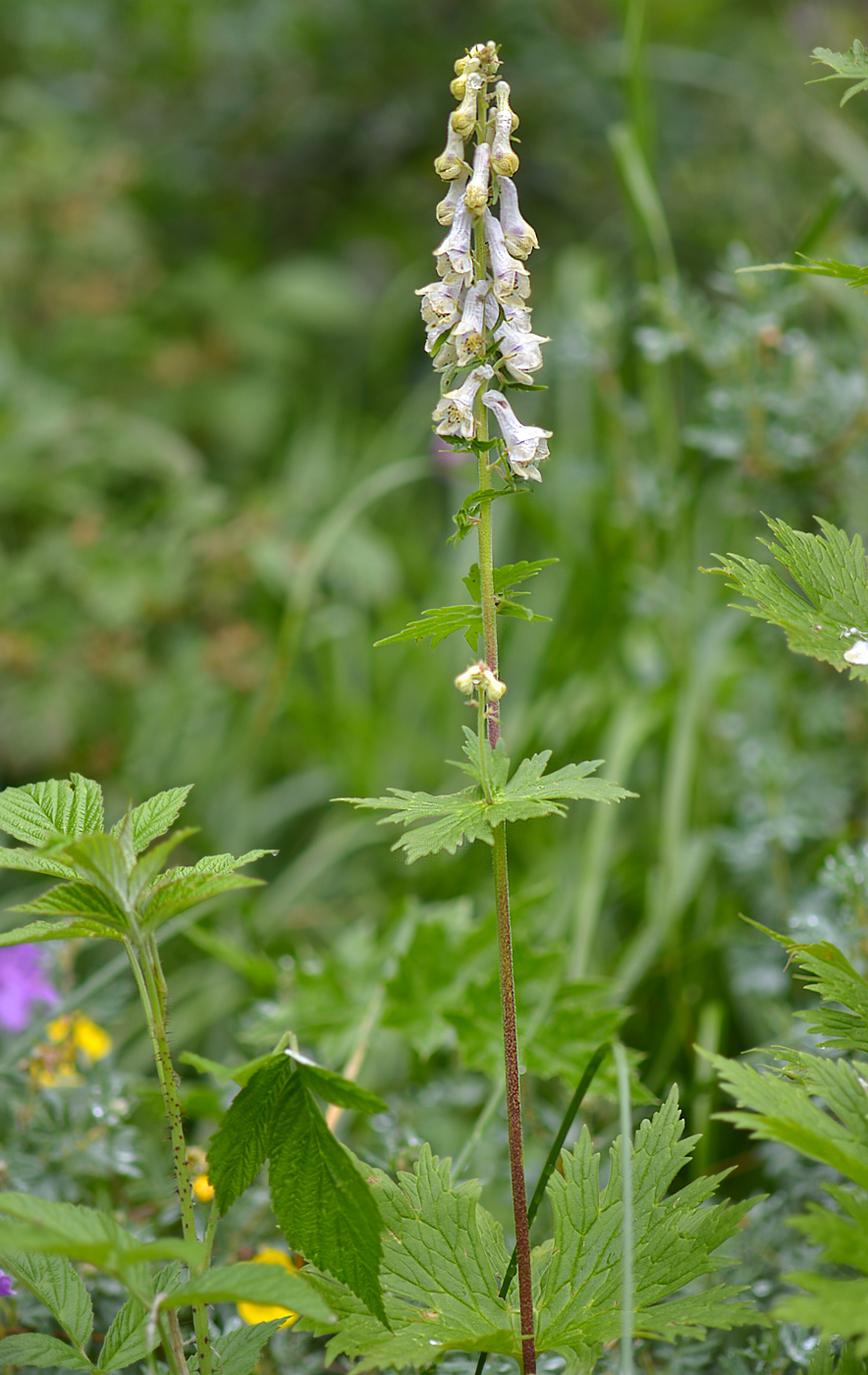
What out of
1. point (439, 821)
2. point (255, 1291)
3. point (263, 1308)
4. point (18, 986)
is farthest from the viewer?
point (18, 986)

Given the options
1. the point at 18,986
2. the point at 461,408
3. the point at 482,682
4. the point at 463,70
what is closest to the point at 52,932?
the point at 482,682

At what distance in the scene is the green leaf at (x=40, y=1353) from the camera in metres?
0.83

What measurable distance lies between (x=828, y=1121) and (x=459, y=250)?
0.73 metres

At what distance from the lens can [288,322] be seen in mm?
3074

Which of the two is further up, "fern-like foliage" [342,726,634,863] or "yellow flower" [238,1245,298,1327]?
"fern-like foliage" [342,726,634,863]

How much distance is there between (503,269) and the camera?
0.85 meters

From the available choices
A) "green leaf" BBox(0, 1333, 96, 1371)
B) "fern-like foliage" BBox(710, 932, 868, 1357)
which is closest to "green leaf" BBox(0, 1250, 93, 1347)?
"green leaf" BBox(0, 1333, 96, 1371)

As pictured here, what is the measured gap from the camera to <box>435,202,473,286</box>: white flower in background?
846 mm

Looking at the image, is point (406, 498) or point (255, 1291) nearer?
point (255, 1291)

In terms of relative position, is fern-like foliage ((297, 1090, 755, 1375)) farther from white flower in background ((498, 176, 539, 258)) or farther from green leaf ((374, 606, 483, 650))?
white flower in background ((498, 176, 539, 258))

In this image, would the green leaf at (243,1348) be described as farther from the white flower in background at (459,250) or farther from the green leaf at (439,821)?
the white flower in background at (459,250)

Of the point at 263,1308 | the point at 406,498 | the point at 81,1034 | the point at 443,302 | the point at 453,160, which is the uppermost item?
the point at 406,498

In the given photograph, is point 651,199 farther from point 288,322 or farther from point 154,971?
point 154,971

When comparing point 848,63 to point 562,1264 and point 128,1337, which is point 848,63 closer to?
point 562,1264
